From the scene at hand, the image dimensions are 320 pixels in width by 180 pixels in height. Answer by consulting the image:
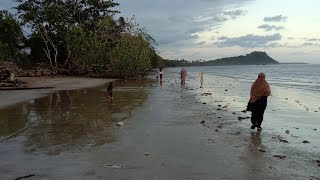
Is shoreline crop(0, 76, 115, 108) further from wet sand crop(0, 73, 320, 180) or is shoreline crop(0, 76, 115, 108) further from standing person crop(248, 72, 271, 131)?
standing person crop(248, 72, 271, 131)

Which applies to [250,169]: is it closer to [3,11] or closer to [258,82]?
[258,82]

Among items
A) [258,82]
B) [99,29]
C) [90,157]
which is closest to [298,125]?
[258,82]

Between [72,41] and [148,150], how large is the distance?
1354 inches

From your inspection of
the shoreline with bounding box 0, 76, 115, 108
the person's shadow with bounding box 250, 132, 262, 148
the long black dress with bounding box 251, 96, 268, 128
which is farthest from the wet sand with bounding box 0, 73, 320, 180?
the shoreline with bounding box 0, 76, 115, 108

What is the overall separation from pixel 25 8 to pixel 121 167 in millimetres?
38019

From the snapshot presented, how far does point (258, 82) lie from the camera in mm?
10906

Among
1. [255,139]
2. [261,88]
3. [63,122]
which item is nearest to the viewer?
[255,139]

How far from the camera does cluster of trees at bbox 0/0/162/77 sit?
40312 millimetres

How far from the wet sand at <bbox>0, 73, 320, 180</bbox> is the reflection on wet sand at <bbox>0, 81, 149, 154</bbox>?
2 cm

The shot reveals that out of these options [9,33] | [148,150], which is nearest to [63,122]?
[148,150]

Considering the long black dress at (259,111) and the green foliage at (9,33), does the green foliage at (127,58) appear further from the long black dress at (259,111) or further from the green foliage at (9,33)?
the long black dress at (259,111)

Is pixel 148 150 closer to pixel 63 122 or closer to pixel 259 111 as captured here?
pixel 259 111

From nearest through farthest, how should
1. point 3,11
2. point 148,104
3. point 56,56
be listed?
point 148,104 < point 3,11 < point 56,56

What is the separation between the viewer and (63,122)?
1149cm
